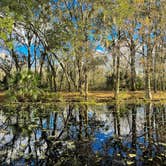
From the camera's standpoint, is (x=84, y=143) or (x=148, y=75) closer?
(x=84, y=143)

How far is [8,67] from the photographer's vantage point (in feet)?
152

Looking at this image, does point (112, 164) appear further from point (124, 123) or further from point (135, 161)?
point (124, 123)

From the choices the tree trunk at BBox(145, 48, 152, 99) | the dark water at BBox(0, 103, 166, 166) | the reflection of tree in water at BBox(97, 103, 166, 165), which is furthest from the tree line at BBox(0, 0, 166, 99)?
the reflection of tree in water at BBox(97, 103, 166, 165)

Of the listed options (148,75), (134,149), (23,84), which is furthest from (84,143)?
(148,75)

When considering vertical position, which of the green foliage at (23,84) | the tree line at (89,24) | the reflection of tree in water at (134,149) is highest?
the tree line at (89,24)

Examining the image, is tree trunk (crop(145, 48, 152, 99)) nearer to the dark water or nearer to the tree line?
the tree line

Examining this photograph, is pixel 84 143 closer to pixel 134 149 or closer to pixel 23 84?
pixel 134 149

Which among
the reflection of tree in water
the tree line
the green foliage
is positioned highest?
the tree line

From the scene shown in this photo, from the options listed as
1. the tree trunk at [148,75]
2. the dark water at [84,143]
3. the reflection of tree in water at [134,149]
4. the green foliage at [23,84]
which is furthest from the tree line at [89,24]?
the reflection of tree in water at [134,149]

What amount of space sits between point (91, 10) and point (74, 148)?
23.5 m

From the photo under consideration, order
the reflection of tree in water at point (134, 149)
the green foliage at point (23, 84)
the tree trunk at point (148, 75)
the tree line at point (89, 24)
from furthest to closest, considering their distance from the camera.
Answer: the tree trunk at point (148, 75) < the tree line at point (89, 24) < the green foliage at point (23, 84) < the reflection of tree in water at point (134, 149)

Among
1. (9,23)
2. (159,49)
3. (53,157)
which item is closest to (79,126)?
(53,157)

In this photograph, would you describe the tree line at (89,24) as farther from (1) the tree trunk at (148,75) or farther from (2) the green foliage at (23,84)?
(2) the green foliage at (23,84)

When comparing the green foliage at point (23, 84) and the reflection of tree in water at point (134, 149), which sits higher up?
the green foliage at point (23, 84)
